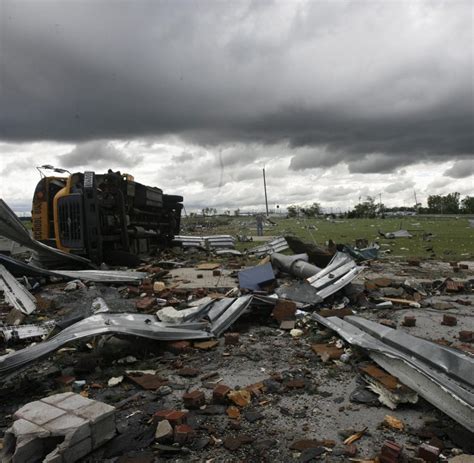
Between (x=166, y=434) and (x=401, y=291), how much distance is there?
15.6 ft

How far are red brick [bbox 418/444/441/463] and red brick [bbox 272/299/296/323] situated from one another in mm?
2581

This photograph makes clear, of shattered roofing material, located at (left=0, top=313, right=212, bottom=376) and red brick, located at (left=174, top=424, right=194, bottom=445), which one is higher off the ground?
shattered roofing material, located at (left=0, top=313, right=212, bottom=376)

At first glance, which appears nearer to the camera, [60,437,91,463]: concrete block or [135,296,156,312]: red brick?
[60,437,91,463]: concrete block

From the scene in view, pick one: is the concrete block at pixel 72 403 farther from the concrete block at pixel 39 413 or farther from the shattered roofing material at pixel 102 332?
the shattered roofing material at pixel 102 332

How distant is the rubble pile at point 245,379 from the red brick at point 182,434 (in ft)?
0.04

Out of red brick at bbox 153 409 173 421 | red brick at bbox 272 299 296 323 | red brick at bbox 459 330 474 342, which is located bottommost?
red brick at bbox 459 330 474 342

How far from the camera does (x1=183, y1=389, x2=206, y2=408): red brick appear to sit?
2652 millimetres

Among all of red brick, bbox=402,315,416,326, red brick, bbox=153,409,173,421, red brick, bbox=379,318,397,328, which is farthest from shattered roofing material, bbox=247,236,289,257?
red brick, bbox=153,409,173,421

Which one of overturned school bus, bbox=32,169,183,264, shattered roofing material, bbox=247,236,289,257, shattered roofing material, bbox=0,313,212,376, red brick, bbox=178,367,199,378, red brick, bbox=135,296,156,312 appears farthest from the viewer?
shattered roofing material, bbox=247,236,289,257

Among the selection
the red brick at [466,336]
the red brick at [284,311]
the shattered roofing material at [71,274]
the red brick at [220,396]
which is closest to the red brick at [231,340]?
the red brick at [284,311]

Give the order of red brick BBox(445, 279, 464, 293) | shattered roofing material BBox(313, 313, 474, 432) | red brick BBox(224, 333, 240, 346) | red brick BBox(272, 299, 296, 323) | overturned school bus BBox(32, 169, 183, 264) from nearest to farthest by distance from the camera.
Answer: shattered roofing material BBox(313, 313, 474, 432) < red brick BBox(224, 333, 240, 346) < red brick BBox(272, 299, 296, 323) < red brick BBox(445, 279, 464, 293) < overturned school bus BBox(32, 169, 183, 264)

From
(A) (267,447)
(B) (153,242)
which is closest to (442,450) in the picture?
(A) (267,447)

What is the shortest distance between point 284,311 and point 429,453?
265 cm

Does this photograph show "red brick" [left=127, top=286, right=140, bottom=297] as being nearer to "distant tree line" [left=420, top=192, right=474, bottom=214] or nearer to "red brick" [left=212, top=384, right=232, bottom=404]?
"red brick" [left=212, top=384, right=232, bottom=404]
